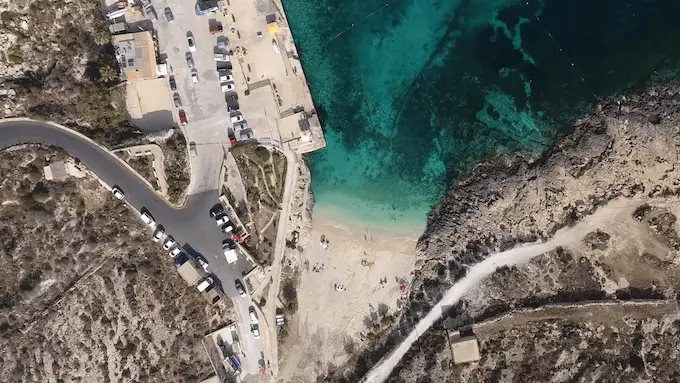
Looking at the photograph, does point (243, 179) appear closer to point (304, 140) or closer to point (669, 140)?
point (304, 140)

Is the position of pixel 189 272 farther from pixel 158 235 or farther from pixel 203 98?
pixel 203 98

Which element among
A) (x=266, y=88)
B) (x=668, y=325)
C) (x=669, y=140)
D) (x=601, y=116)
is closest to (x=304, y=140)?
(x=266, y=88)

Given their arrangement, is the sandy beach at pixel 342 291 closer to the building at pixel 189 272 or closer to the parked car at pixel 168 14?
the building at pixel 189 272

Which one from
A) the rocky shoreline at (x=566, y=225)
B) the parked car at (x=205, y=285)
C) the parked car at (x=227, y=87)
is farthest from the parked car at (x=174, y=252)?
the rocky shoreline at (x=566, y=225)

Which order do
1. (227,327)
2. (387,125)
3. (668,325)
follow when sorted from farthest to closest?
(387,125)
(227,327)
(668,325)

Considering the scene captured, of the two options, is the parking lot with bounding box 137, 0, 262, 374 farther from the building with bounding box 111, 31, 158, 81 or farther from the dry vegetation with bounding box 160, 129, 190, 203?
the building with bounding box 111, 31, 158, 81
